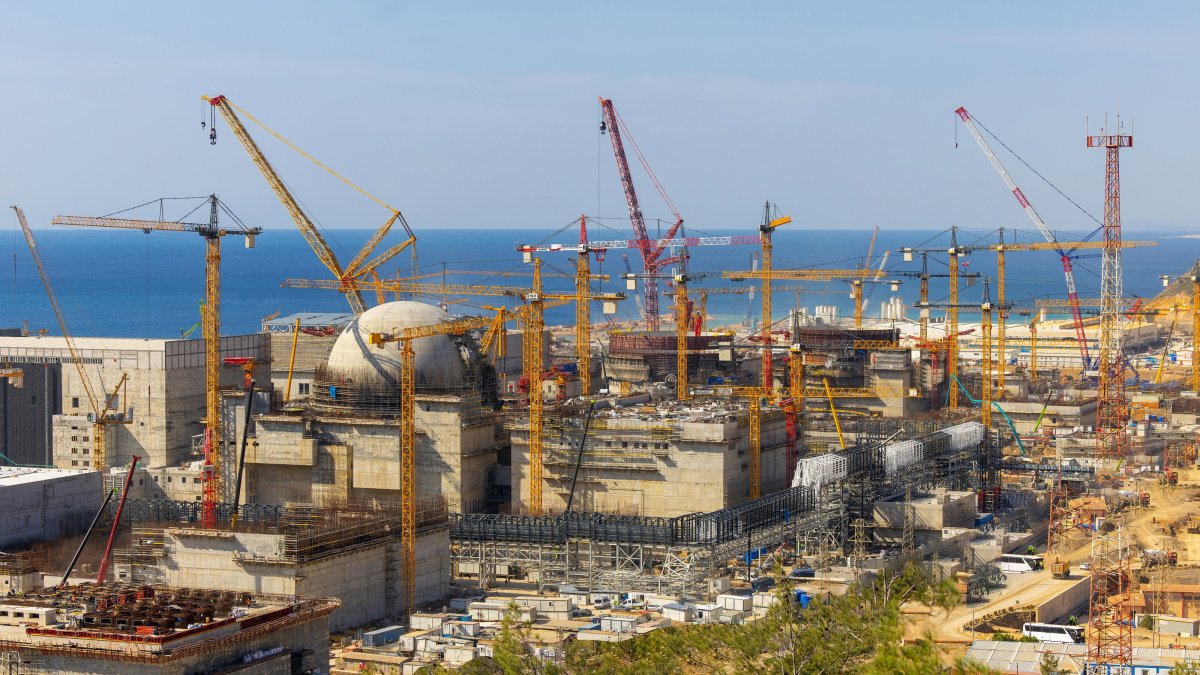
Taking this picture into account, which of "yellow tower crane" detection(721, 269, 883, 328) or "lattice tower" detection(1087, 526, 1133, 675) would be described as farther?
"yellow tower crane" detection(721, 269, 883, 328)

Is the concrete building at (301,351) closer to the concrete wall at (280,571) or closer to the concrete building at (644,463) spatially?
the concrete building at (644,463)

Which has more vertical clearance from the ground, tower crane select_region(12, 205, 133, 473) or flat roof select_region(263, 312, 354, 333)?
flat roof select_region(263, 312, 354, 333)

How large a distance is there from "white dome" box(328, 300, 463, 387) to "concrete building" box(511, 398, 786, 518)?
4.17 m

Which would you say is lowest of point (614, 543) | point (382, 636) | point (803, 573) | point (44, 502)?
point (382, 636)

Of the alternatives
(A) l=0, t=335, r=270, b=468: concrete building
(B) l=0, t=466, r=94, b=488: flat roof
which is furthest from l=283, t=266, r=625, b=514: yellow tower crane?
(B) l=0, t=466, r=94, b=488: flat roof

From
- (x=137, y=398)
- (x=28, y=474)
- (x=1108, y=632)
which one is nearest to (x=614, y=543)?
(x=1108, y=632)

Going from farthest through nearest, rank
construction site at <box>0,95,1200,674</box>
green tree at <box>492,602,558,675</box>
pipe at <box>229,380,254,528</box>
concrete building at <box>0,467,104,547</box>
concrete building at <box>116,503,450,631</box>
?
concrete building at <box>0,467,104,547</box> < pipe at <box>229,380,254,528</box> < concrete building at <box>116,503,450,631</box> < construction site at <box>0,95,1200,674</box> < green tree at <box>492,602,558,675</box>

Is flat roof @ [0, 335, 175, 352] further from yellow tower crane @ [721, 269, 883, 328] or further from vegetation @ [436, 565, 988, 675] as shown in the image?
vegetation @ [436, 565, 988, 675]

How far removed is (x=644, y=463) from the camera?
85438 mm

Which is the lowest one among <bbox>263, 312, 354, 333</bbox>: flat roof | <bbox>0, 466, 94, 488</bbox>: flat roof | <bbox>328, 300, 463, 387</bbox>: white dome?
<bbox>0, 466, 94, 488</bbox>: flat roof

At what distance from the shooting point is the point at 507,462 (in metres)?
90.2

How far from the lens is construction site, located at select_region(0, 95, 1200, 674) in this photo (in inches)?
2464

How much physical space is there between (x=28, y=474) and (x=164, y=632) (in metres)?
33.8

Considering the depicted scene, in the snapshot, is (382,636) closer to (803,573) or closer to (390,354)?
(803,573)
